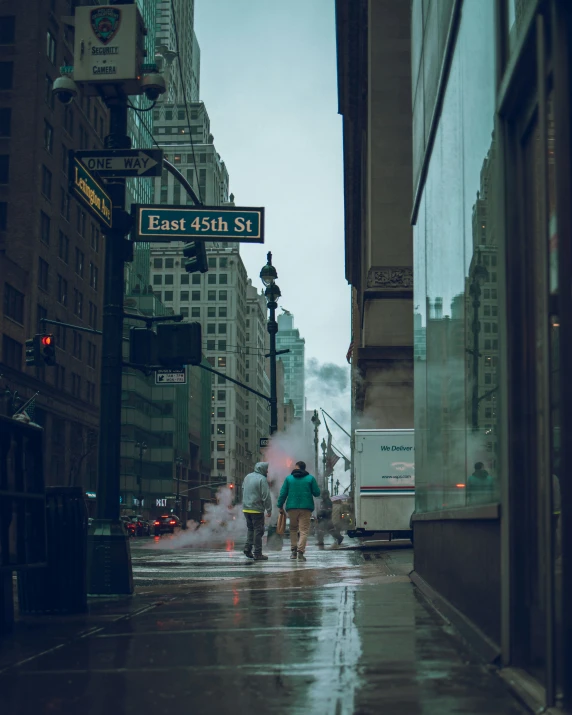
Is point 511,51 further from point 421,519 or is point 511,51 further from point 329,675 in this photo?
point 421,519

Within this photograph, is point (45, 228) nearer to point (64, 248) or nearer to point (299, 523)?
point (64, 248)

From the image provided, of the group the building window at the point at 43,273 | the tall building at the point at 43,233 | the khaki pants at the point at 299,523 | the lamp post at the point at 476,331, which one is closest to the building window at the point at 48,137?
the tall building at the point at 43,233

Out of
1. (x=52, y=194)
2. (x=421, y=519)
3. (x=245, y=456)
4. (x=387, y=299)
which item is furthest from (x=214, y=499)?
(x=421, y=519)

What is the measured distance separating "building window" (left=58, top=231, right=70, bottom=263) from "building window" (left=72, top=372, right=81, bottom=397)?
356 inches

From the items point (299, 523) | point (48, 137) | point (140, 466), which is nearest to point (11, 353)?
point (48, 137)

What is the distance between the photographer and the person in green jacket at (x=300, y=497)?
18984 millimetres

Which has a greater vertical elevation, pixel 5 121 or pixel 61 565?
pixel 5 121

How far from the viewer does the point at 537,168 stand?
5090 millimetres

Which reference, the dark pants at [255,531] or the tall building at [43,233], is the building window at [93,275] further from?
the dark pants at [255,531]

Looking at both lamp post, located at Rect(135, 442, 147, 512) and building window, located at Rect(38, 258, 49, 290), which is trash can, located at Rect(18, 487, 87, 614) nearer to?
building window, located at Rect(38, 258, 49, 290)

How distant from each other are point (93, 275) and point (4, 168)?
16711 millimetres

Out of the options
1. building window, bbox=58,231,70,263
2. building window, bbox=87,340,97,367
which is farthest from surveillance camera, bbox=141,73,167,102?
building window, bbox=87,340,97,367

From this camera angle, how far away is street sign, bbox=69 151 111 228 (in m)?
10.6

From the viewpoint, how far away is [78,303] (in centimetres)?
8150
